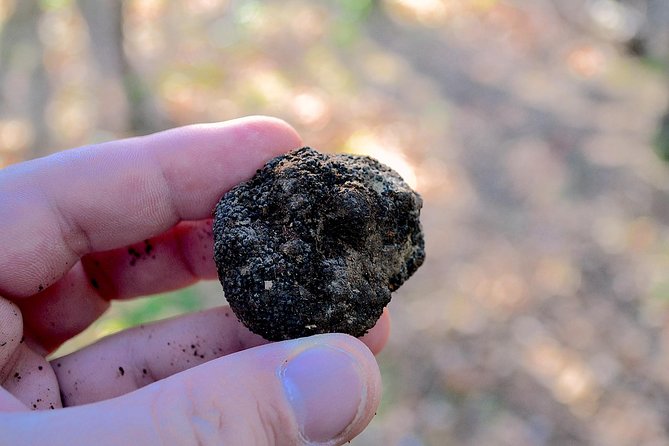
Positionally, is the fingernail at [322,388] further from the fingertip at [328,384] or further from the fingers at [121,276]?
the fingers at [121,276]

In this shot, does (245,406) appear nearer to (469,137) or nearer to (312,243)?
(312,243)

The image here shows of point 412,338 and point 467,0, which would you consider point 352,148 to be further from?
point 467,0

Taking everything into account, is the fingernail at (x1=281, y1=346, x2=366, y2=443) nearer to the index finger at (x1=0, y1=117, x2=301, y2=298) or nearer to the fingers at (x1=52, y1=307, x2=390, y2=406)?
the fingers at (x1=52, y1=307, x2=390, y2=406)

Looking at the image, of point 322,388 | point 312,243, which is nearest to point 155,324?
point 312,243

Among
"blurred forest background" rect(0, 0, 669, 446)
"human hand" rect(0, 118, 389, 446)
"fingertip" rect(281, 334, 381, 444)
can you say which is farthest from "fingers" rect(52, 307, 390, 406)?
"blurred forest background" rect(0, 0, 669, 446)

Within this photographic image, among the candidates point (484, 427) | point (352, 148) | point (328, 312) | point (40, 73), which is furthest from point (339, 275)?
point (40, 73)

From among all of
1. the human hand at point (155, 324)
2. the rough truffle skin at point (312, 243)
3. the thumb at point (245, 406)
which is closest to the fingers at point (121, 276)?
the human hand at point (155, 324)

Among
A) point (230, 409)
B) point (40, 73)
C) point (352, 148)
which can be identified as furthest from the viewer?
point (40, 73)
